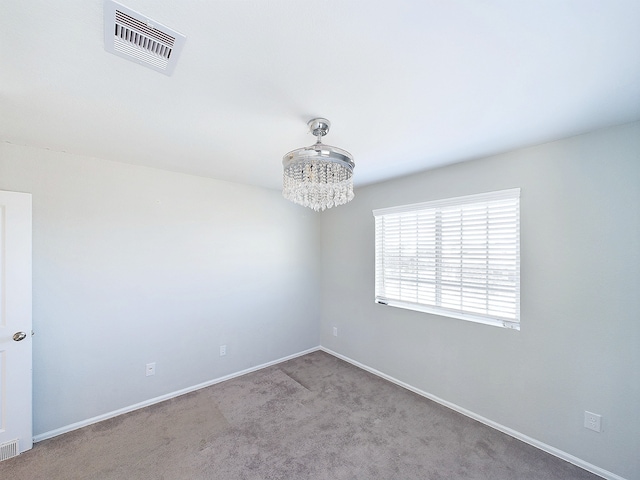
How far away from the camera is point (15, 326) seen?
1.95 metres

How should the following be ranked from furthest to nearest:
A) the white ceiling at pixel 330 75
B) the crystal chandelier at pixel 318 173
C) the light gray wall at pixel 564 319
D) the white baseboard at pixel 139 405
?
1. the white baseboard at pixel 139 405
2. the light gray wall at pixel 564 319
3. the crystal chandelier at pixel 318 173
4. the white ceiling at pixel 330 75

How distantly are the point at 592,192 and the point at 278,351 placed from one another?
3494mm

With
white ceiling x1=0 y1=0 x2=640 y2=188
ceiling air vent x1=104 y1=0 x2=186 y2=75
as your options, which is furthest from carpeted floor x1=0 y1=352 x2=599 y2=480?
ceiling air vent x1=104 y1=0 x2=186 y2=75

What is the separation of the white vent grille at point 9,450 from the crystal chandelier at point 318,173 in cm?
265

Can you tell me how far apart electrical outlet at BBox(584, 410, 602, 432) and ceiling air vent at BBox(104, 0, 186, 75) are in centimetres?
320

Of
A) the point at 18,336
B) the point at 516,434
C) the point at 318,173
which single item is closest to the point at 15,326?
the point at 18,336

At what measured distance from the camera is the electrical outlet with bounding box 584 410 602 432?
1796 millimetres

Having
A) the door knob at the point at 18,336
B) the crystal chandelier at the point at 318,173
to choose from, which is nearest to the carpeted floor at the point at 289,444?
the door knob at the point at 18,336

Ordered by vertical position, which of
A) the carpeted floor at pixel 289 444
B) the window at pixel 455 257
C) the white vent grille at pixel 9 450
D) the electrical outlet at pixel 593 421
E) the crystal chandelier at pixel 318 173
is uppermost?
the crystal chandelier at pixel 318 173

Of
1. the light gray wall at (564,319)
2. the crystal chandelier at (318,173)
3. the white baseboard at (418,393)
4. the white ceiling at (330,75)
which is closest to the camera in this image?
the white ceiling at (330,75)

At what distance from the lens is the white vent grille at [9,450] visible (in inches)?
73.7

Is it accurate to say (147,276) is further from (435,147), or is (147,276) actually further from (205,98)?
(435,147)

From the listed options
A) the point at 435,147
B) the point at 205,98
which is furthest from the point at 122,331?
the point at 435,147

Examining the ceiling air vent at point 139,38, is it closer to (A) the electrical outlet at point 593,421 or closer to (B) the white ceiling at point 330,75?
(B) the white ceiling at point 330,75
